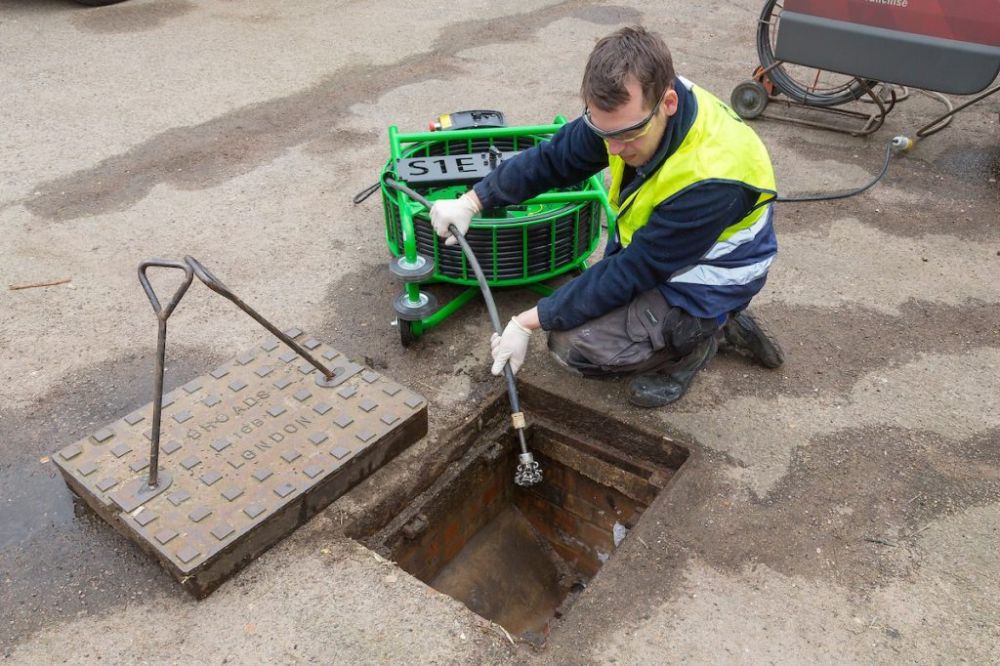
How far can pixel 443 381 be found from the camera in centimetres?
304

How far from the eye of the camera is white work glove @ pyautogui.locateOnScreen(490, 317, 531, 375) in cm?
271

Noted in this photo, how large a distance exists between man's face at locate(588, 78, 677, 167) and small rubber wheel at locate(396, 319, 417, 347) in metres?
1.17

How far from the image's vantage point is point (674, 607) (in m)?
2.22

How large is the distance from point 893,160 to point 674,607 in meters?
3.88

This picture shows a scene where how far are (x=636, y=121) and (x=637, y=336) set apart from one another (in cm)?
78

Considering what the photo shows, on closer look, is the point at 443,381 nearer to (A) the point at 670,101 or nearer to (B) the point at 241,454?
(B) the point at 241,454

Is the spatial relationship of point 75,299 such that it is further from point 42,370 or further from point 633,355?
point 633,355

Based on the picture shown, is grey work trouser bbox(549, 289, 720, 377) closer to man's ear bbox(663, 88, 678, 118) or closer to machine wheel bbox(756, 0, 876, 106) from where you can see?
man's ear bbox(663, 88, 678, 118)

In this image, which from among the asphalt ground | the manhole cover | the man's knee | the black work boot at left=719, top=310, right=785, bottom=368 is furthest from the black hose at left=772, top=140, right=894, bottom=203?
the manhole cover

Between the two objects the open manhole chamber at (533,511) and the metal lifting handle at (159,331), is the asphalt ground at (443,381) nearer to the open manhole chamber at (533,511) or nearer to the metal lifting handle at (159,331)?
the open manhole chamber at (533,511)

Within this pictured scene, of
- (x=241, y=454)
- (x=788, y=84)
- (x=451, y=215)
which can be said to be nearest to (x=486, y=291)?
(x=451, y=215)

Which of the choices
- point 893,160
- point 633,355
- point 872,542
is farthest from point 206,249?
point 893,160

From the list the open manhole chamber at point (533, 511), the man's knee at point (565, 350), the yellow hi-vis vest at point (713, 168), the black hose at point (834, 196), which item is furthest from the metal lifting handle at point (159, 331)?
the black hose at point (834, 196)

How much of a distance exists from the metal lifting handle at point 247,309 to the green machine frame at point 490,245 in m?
0.46
